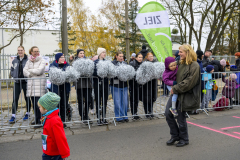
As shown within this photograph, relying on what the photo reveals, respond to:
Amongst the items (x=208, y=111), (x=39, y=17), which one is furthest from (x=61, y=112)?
(x=39, y=17)

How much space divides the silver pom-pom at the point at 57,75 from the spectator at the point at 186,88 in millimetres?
2622

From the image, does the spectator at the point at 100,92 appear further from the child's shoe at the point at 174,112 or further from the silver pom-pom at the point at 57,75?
the child's shoe at the point at 174,112

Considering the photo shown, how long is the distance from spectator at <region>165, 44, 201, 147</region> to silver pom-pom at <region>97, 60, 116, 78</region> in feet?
6.23

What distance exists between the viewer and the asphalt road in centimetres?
382

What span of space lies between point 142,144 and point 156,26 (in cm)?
399

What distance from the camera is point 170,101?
14.1ft

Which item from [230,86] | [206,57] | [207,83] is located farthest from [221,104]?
[206,57]

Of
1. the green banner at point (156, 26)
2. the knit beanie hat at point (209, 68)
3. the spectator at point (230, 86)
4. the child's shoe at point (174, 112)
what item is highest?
the green banner at point (156, 26)

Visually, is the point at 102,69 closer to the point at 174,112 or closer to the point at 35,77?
the point at 35,77

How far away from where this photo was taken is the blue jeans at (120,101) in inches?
236

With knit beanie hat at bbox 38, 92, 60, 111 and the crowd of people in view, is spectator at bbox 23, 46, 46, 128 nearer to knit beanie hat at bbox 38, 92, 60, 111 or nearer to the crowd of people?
the crowd of people

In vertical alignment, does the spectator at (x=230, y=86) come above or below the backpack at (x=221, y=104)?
above

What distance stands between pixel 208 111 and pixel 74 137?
15.6 ft

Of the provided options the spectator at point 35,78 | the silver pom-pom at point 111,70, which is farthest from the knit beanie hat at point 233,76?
the spectator at point 35,78
